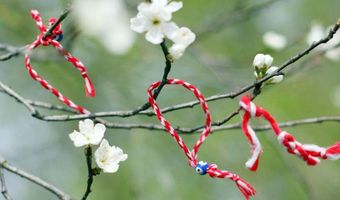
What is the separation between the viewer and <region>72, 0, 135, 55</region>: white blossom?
1.75 meters

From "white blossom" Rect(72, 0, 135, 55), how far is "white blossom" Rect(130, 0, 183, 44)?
0.61 m

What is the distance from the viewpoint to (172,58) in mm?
1007

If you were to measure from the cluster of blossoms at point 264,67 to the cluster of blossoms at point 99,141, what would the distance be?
0.25m

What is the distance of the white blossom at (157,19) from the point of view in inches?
37.1

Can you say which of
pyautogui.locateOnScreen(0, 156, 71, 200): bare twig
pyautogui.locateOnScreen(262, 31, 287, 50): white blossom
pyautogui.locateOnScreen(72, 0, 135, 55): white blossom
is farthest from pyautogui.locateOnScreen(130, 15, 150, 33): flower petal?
pyautogui.locateOnScreen(262, 31, 287, 50): white blossom

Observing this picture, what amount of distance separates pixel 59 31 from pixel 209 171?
359 mm

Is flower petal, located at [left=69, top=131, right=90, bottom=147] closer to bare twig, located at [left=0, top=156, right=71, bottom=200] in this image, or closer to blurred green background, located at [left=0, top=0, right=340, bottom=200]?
bare twig, located at [left=0, top=156, right=71, bottom=200]

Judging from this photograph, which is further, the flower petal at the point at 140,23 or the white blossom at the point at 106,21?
the white blossom at the point at 106,21

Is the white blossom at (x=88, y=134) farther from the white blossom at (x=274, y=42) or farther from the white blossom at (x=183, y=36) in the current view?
the white blossom at (x=274, y=42)

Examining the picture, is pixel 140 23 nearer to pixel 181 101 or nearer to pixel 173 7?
pixel 173 7

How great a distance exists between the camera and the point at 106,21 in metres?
1.98

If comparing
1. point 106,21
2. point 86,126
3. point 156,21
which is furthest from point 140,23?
point 106,21

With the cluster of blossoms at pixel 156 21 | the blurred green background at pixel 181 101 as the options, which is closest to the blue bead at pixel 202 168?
the cluster of blossoms at pixel 156 21

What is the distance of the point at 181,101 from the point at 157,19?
7.04ft
